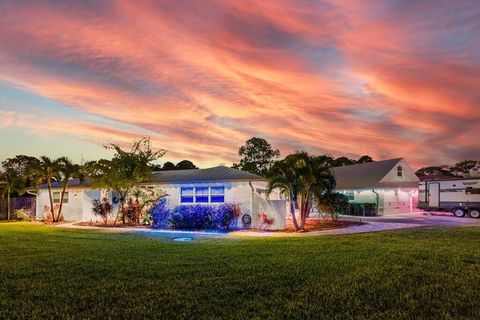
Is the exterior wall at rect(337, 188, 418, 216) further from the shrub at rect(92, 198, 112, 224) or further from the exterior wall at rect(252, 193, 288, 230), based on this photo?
the shrub at rect(92, 198, 112, 224)

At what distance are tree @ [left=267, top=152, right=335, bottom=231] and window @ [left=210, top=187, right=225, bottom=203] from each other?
3467 millimetres

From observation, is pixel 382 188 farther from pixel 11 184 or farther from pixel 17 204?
pixel 17 204

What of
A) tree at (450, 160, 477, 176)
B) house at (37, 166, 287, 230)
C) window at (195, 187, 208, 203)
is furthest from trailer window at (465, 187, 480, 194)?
tree at (450, 160, 477, 176)

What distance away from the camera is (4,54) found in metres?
17.7

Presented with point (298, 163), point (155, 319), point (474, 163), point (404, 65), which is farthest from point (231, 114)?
point (474, 163)

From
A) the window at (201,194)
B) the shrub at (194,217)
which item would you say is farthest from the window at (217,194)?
the shrub at (194,217)

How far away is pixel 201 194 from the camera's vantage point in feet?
79.4

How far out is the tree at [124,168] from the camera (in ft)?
80.3

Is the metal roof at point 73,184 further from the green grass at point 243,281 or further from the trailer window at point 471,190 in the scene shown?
the trailer window at point 471,190

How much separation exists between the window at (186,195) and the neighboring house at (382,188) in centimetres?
1639

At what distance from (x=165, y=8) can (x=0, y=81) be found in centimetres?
1017

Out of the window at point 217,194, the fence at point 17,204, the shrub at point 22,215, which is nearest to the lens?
the window at point 217,194

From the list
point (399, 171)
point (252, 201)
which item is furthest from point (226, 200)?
point (399, 171)

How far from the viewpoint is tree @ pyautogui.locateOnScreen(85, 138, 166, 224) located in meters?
24.5
